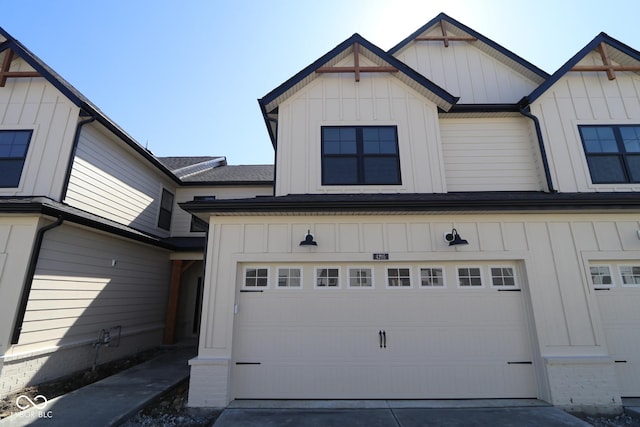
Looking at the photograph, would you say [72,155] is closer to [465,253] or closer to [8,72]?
[8,72]

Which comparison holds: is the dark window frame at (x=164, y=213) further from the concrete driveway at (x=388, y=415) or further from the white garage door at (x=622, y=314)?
the white garage door at (x=622, y=314)

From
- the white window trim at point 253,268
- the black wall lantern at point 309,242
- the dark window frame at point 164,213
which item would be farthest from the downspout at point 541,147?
the dark window frame at point 164,213

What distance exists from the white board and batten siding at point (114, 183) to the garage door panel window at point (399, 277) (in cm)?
737

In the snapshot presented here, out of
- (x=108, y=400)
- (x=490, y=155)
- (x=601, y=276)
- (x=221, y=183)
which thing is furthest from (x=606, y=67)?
(x=108, y=400)

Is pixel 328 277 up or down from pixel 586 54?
down

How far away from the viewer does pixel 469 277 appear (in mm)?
5500

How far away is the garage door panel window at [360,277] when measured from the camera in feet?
18.1

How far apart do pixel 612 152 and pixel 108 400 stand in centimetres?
1132

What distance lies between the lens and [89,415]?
14.7ft

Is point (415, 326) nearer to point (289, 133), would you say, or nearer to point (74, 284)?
point (289, 133)

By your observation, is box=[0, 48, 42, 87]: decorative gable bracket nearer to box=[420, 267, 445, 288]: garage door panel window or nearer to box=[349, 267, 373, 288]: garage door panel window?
box=[349, 267, 373, 288]: garage door panel window

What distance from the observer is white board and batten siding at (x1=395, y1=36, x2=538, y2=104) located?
26.0 feet

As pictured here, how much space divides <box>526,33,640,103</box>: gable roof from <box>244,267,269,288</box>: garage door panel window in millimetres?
7247

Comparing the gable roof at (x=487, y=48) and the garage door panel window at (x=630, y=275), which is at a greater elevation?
the gable roof at (x=487, y=48)
